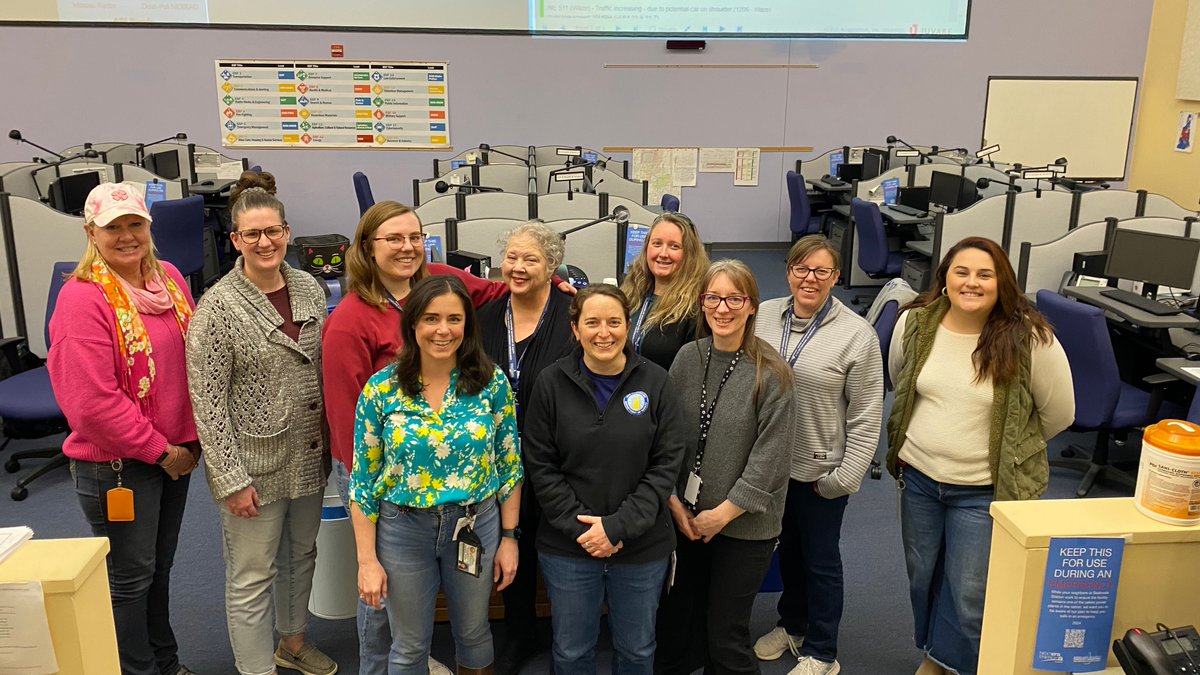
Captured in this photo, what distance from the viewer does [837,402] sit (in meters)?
2.36

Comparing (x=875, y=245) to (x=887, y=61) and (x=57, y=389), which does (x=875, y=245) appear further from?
(x=57, y=389)

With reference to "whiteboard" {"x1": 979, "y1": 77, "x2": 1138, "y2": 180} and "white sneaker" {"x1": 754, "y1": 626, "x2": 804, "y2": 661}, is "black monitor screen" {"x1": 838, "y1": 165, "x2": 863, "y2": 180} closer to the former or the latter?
"whiteboard" {"x1": 979, "y1": 77, "x2": 1138, "y2": 180}

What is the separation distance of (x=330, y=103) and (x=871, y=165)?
5.18 metres

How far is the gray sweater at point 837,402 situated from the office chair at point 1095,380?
1.67 meters

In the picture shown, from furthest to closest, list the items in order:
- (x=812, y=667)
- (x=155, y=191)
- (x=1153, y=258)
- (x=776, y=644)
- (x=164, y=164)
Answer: (x=164, y=164) → (x=155, y=191) → (x=1153, y=258) → (x=776, y=644) → (x=812, y=667)

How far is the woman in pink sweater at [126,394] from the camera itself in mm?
2098

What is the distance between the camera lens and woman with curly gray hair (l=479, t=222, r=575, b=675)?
2.34m

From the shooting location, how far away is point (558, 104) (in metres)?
9.04

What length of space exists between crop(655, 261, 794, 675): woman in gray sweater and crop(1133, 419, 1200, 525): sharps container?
0.87m

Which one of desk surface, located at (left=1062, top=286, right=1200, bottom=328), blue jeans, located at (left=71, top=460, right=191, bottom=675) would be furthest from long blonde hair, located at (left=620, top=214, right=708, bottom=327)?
desk surface, located at (left=1062, top=286, right=1200, bottom=328)

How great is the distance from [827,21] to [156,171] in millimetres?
6379

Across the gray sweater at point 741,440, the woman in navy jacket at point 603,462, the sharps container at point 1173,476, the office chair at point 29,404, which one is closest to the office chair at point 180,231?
the office chair at point 29,404

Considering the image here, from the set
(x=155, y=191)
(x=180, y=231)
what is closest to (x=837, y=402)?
(x=180, y=231)

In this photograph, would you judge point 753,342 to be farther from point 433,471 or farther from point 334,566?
point 334,566
